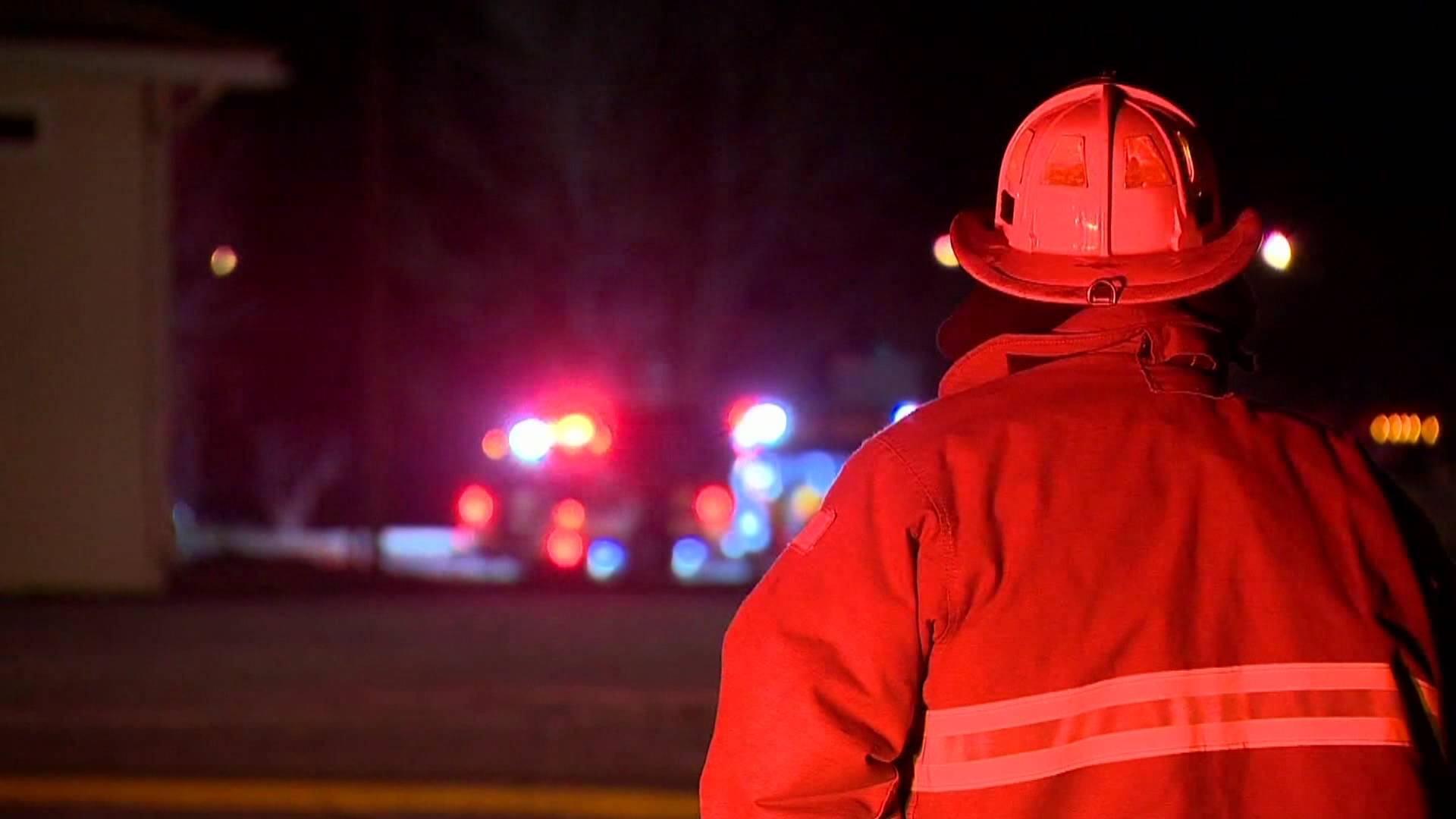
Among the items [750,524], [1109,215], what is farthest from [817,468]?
[1109,215]

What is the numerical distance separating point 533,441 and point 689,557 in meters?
1.72

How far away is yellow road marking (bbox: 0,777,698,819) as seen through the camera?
8.10 meters

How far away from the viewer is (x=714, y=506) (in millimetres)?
16125

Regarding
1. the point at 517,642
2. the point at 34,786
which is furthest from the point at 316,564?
the point at 34,786

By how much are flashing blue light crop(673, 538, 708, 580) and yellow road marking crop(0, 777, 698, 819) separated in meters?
7.80

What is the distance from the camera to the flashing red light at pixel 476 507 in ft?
53.5

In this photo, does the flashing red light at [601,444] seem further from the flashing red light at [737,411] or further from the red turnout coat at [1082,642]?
the red turnout coat at [1082,642]

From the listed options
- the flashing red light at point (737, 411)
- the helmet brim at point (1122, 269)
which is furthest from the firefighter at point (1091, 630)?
the flashing red light at point (737, 411)

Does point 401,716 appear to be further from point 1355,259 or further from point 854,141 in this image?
point 854,141

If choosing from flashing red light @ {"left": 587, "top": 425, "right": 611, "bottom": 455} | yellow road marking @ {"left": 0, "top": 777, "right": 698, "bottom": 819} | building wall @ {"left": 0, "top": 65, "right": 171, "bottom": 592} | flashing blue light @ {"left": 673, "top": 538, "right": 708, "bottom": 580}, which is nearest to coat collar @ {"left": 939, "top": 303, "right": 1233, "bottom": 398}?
yellow road marking @ {"left": 0, "top": 777, "right": 698, "bottom": 819}

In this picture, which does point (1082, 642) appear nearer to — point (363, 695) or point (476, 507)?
point (363, 695)

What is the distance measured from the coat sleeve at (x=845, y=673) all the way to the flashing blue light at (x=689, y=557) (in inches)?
565

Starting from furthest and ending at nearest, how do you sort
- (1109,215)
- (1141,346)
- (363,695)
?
1. (363,695)
2. (1109,215)
3. (1141,346)

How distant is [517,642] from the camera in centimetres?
1276
